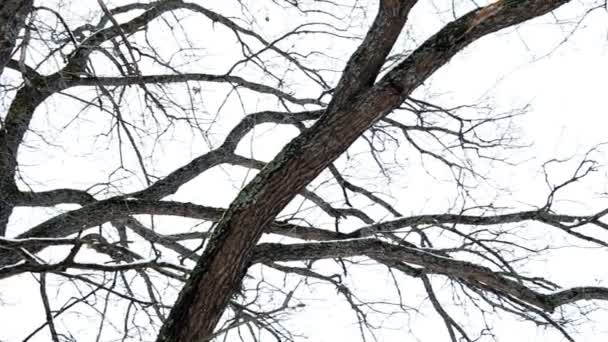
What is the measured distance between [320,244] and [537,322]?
1.63m

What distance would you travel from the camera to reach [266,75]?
6555 millimetres

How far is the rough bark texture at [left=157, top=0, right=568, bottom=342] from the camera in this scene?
3.24 metres

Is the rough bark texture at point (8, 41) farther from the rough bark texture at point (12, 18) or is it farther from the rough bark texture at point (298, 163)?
the rough bark texture at point (298, 163)

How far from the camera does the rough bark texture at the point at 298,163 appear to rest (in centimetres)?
324

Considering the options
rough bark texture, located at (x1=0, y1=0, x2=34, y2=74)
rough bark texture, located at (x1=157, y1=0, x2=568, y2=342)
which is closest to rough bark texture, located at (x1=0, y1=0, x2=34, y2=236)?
rough bark texture, located at (x1=0, y1=0, x2=34, y2=74)

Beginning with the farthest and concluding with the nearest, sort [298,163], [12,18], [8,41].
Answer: [8,41]
[12,18]
[298,163]

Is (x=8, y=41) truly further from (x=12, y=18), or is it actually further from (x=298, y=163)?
(x=298, y=163)

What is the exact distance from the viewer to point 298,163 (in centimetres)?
338

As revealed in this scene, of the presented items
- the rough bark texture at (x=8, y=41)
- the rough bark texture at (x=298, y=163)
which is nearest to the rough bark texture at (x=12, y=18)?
the rough bark texture at (x=8, y=41)

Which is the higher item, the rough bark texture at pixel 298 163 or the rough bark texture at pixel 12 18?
the rough bark texture at pixel 12 18

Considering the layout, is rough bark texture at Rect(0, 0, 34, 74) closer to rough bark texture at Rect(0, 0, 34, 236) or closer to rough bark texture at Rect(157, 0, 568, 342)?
rough bark texture at Rect(0, 0, 34, 236)

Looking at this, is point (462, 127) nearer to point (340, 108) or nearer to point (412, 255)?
point (412, 255)

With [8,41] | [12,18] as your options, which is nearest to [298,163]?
[12,18]

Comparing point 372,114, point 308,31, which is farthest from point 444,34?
point 308,31
